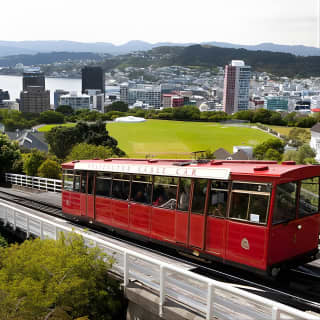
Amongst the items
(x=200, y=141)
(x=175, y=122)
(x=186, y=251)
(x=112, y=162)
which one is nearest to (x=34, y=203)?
(x=112, y=162)

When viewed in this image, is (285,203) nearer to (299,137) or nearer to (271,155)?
(271,155)

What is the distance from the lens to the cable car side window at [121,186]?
1431cm

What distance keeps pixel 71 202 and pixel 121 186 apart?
3965 millimetres

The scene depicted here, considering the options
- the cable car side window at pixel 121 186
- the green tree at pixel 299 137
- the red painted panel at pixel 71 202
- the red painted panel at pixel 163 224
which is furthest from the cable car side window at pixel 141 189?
the green tree at pixel 299 137

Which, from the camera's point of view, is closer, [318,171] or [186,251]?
[318,171]

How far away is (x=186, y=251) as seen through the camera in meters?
12.1

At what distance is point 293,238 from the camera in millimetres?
10602

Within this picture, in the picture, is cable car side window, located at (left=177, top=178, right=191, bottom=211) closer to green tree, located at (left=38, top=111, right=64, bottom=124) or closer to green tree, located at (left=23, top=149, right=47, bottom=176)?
green tree, located at (left=23, top=149, right=47, bottom=176)

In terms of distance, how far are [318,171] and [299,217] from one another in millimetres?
1224

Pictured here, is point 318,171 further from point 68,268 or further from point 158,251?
point 68,268

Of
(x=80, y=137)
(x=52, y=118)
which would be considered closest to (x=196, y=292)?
(x=80, y=137)

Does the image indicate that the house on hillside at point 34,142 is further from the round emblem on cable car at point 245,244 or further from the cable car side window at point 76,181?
the round emblem on cable car at point 245,244

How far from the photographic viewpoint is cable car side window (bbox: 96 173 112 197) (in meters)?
15.3

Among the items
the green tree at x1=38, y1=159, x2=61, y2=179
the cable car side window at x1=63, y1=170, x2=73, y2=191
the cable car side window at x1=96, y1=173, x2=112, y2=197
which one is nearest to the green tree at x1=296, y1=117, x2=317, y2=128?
the green tree at x1=38, y1=159, x2=61, y2=179
